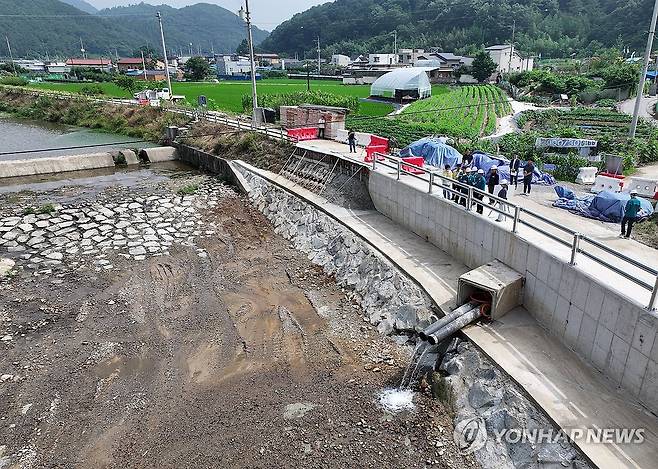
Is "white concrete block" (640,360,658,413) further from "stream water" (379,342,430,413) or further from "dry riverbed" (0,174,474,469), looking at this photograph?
"stream water" (379,342,430,413)

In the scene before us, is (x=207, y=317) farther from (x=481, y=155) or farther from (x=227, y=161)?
(x=227, y=161)

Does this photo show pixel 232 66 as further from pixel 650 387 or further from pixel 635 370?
pixel 650 387

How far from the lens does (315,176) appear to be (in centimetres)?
2105

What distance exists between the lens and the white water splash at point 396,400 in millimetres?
9344

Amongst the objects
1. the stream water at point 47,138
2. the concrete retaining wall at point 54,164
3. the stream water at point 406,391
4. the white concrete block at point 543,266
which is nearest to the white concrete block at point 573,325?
the white concrete block at point 543,266

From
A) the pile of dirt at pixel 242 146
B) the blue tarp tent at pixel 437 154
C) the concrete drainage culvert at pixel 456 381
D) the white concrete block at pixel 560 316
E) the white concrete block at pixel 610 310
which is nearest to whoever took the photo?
the concrete drainage culvert at pixel 456 381

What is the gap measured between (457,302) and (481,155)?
10.4 metres

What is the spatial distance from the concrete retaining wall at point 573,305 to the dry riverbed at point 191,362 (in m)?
3.14

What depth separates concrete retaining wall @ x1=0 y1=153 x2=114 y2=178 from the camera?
27344 mm

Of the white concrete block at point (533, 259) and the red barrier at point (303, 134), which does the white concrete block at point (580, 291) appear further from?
the red barrier at point (303, 134)

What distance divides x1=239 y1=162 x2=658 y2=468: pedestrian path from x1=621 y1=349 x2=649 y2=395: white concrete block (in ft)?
0.73

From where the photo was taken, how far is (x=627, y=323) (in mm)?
7754

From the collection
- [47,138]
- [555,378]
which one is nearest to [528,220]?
[555,378]

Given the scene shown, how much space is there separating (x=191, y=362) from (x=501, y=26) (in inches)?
6299
